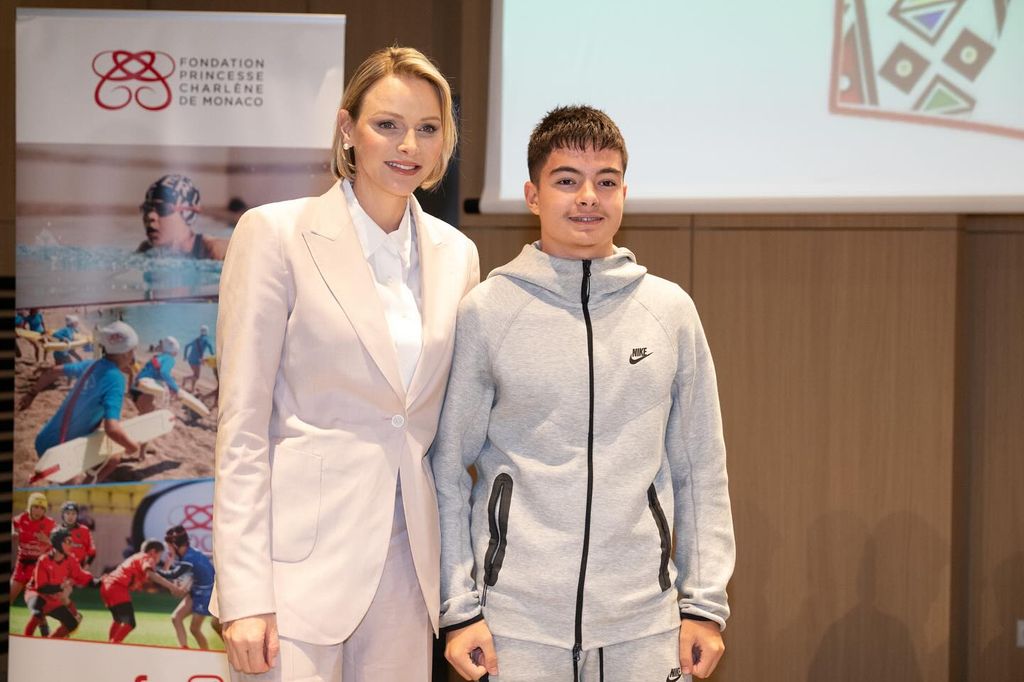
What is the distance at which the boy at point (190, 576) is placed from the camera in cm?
306

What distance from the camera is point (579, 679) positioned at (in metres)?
1.74

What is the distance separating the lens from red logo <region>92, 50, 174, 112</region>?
3086 mm

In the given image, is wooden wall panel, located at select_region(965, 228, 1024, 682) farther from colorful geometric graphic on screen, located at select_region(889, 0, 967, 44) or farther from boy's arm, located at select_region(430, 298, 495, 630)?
boy's arm, located at select_region(430, 298, 495, 630)

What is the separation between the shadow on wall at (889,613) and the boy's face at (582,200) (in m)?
1.92

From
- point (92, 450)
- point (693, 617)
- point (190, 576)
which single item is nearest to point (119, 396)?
point (92, 450)

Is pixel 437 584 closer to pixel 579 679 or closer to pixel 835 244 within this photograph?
pixel 579 679

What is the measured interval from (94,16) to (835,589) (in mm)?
3004

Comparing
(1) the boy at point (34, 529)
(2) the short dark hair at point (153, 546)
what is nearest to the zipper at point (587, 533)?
(2) the short dark hair at point (153, 546)

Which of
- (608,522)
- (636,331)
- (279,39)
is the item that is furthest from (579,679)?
(279,39)

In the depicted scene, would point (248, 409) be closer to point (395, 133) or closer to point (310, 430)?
point (310, 430)

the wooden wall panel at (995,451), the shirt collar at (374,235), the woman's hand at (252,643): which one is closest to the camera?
the woman's hand at (252,643)

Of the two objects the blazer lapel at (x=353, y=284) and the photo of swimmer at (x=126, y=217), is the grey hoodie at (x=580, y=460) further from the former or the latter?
the photo of swimmer at (x=126, y=217)

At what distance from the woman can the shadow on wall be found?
6.43 feet

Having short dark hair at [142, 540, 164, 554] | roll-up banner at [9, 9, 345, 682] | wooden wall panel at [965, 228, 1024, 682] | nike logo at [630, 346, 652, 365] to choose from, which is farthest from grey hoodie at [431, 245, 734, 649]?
wooden wall panel at [965, 228, 1024, 682]
